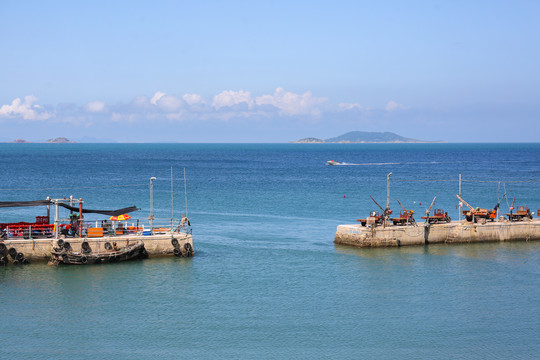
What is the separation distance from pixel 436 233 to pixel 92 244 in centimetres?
2846

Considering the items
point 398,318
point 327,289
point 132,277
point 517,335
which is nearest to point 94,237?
point 132,277

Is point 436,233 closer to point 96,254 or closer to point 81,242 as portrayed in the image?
A: point 96,254

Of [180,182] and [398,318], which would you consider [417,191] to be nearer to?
[180,182]

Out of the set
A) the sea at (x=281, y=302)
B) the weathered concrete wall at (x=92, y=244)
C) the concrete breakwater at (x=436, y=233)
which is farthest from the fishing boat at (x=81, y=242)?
the concrete breakwater at (x=436, y=233)

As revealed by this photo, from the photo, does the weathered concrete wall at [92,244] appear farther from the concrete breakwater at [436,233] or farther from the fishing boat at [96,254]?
the concrete breakwater at [436,233]

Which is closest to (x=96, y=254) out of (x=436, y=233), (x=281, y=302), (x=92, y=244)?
(x=92, y=244)

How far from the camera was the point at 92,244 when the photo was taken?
46.2 metres

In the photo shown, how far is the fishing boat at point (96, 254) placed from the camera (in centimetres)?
4509

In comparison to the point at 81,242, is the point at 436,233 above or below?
below

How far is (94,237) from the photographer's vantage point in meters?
46.7

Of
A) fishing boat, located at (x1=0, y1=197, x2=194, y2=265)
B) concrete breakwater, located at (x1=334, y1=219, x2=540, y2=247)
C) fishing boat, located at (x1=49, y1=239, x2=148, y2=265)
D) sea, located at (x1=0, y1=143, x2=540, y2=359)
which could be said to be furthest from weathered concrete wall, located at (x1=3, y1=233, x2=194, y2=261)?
concrete breakwater, located at (x1=334, y1=219, x2=540, y2=247)

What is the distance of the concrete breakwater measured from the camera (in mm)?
52469

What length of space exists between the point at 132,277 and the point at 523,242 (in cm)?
3425

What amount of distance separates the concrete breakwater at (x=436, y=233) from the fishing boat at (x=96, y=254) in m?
17.6
